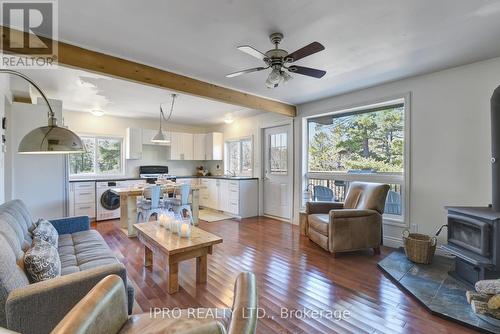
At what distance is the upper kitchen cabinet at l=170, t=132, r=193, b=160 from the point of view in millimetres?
6801

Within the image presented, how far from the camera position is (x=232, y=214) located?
5.81 meters

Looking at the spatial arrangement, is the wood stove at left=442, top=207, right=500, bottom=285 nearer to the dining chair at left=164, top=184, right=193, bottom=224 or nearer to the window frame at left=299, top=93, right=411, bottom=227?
the window frame at left=299, top=93, right=411, bottom=227

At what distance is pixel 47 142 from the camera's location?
167cm

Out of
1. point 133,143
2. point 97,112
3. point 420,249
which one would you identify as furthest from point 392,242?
point 97,112

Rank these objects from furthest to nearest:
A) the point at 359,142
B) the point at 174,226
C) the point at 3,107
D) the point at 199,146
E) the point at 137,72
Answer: the point at 199,146
the point at 359,142
the point at 3,107
the point at 137,72
the point at 174,226

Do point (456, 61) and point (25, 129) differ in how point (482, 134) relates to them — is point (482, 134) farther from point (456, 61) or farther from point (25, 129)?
point (25, 129)

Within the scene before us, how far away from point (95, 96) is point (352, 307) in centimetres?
498

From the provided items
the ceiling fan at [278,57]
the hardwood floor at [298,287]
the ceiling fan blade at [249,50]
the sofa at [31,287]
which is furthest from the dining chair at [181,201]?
the ceiling fan blade at [249,50]

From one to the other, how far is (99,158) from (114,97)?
221 cm

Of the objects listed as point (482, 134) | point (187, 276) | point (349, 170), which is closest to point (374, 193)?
point (349, 170)

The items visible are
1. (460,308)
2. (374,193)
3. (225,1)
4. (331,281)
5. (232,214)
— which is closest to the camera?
(225,1)

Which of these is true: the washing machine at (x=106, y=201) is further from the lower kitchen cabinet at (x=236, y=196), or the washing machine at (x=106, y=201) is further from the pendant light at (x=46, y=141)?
the pendant light at (x=46, y=141)

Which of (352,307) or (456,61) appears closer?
(352,307)

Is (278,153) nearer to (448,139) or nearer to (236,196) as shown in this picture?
(236,196)
